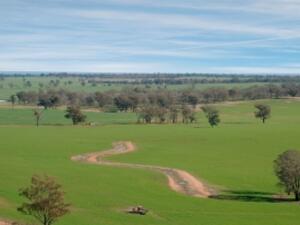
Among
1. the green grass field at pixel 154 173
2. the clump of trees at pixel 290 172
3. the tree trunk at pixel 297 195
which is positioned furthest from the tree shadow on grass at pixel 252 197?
the clump of trees at pixel 290 172

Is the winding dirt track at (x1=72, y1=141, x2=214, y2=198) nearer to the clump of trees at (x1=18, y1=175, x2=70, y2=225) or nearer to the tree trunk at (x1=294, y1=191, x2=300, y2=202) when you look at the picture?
the tree trunk at (x1=294, y1=191, x2=300, y2=202)

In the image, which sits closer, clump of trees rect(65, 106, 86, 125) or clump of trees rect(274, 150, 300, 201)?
clump of trees rect(274, 150, 300, 201)

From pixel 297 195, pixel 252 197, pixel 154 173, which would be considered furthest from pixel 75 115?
pixel 297 195

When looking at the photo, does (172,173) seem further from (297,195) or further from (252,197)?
Result: (297,195)

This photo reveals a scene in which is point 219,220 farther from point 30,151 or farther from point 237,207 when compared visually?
point 30,151

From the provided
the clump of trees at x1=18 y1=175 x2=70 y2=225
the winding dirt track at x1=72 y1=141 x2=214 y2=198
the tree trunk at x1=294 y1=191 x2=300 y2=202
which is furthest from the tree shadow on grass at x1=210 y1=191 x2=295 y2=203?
the clump of trees at x1=18 y1=175 x2=70 y2=225

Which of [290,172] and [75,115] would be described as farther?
[75,115]

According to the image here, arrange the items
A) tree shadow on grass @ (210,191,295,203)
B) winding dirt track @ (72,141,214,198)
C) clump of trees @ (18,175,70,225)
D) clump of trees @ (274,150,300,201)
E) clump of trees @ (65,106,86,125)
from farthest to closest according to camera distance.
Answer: clump of trees @ (65,106,86,125)
winding dirt track @ (72,141,214,198)
clump of trees @ (274,150,300,201)
tree shadow on grass @ (210,191,295,203)
clump of trees @ (18,175,70,225)
